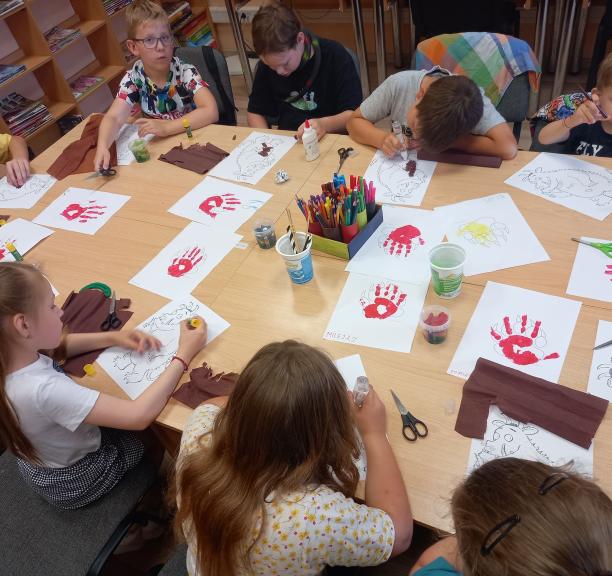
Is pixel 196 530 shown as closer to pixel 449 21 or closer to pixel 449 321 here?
pixel 449 321

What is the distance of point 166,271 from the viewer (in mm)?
1539

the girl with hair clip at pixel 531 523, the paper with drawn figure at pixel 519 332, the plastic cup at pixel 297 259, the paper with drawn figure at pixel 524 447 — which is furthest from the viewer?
the plastic cup at pixel 297 259

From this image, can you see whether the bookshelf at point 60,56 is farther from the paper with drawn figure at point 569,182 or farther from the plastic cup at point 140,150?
the paper with drawn figure at point 569,182

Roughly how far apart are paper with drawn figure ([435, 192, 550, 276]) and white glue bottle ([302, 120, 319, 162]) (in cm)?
56

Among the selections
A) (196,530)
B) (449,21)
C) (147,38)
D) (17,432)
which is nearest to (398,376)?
(196,530)

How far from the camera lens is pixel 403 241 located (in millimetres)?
1458

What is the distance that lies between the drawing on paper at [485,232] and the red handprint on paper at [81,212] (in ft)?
4.22

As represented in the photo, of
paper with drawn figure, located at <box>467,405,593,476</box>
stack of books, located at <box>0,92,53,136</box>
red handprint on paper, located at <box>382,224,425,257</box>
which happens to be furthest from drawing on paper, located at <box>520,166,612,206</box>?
stack of books, located at <box>0,92,53,136</box>

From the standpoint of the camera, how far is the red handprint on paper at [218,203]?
5.62 feet

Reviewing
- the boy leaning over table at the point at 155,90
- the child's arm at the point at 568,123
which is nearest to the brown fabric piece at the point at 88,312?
the boy leaning over table at the point at 155,90

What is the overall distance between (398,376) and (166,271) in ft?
2.64

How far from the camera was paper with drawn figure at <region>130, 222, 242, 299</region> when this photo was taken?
149 centimetres

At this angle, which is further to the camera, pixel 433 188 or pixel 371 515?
pixel 433 188

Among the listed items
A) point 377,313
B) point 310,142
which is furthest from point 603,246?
point 310,142
